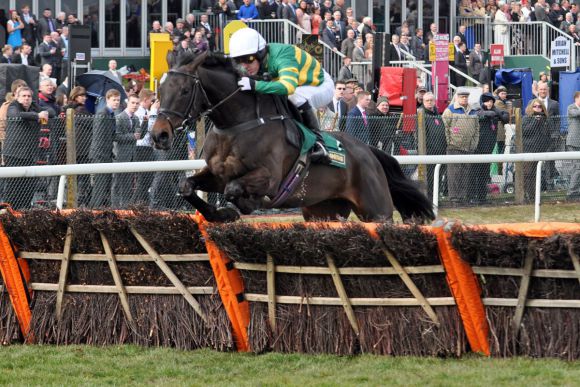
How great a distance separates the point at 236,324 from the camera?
6738 mm

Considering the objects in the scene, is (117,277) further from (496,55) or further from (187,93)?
(496,55)

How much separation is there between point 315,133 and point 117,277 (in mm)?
2077

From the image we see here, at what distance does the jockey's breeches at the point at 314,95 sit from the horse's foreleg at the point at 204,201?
0.92m

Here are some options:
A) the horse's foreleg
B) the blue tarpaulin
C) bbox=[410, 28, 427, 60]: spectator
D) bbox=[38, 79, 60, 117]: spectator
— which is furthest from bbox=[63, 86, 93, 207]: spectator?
bbox=[410, 28, 427, 60]: spectator

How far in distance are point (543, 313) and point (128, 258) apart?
8.10 feet

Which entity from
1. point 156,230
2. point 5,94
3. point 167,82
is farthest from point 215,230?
point 5,94

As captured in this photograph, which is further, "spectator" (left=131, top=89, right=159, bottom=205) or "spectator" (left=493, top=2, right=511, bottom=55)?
"spectator" (left=493, top=2, right=511, bottom=55)

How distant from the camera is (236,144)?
7.80 metres

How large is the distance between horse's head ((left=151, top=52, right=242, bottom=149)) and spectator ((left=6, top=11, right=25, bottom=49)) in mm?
11010

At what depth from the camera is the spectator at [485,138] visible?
1320 cm

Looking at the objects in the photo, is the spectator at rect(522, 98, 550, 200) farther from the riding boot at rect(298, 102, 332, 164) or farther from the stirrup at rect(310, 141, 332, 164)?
the stirrup at rect(310, 141, 332, 164)

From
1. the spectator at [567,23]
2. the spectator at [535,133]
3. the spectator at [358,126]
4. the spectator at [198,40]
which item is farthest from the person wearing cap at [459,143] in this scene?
the spectator at [567,23]

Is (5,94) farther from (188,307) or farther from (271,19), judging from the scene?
(271,19)

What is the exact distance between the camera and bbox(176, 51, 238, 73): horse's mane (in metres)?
7.74
